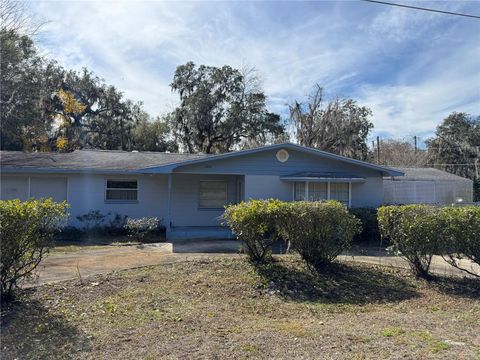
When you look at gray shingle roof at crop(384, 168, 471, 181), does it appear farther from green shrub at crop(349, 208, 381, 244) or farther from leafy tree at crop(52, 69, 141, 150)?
leafy tree at crop(52, 69, 141, 150)

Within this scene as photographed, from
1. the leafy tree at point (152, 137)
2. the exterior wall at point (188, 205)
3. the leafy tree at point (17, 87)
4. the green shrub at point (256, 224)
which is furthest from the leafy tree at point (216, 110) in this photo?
the green shrub at point (256, 224)

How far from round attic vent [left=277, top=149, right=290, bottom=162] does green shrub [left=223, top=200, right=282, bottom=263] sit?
8251 millimetres

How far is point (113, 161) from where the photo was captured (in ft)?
58.4

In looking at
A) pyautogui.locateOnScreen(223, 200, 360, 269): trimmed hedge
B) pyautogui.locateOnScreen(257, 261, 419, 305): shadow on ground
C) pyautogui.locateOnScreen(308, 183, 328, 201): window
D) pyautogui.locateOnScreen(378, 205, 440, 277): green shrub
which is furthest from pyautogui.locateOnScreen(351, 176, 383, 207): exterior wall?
pyautogui.locateOnScreen(223, 200, 360, 269): trimmed hedge

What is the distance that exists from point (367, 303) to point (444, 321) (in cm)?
129

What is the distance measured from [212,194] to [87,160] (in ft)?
18.3

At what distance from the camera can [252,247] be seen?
8312mm

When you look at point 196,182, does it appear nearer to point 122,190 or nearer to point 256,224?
point 122,190

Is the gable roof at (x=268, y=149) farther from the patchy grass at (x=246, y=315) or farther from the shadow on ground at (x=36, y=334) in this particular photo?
the shadow on ground at (x=36, y=334)

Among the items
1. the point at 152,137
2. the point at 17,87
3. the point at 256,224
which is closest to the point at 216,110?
the point at 152,137

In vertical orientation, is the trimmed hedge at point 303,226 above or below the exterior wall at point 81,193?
below

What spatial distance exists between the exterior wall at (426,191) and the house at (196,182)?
464 centimetres

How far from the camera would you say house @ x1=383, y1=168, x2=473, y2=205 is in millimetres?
21406

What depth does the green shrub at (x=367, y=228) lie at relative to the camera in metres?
14.0
